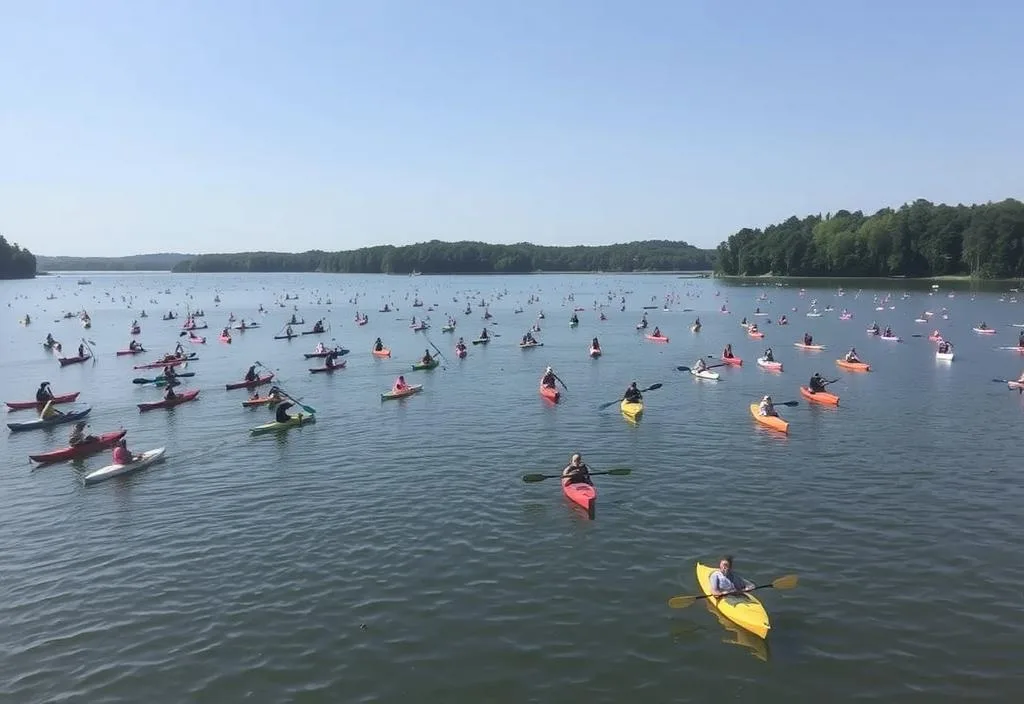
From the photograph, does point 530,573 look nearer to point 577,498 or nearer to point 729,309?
point 577,498

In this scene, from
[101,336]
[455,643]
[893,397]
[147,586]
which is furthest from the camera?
[101,336]

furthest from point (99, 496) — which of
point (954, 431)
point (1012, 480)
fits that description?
point (954, 431)

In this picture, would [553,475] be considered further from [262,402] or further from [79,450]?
[262,402]

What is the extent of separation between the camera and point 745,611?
1683cm

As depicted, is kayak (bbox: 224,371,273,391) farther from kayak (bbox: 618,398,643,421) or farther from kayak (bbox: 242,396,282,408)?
kayak (bbox: 618,398,643,421)

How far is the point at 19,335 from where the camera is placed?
9188 cm

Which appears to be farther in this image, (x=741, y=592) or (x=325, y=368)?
(x=325, y=368)

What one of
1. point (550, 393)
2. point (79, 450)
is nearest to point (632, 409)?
point (550, 393)

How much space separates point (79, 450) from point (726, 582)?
93.9 feet

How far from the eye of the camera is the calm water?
15492mm

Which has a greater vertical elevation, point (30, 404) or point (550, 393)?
point (550, 393)

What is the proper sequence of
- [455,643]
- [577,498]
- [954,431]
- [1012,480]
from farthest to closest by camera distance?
1. [954,431]
2. [1012,480]
3. [577,498]
4. [455,643]

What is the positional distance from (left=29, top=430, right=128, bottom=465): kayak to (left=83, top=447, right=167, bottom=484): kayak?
347cm

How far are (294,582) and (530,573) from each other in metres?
6.26
